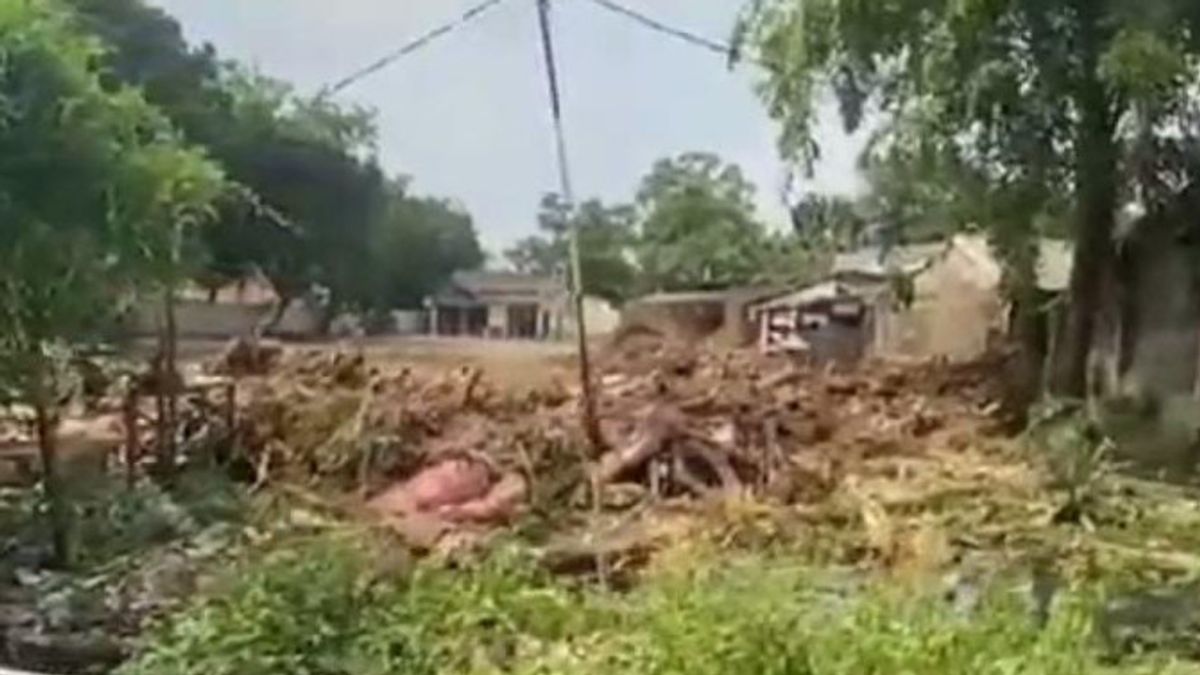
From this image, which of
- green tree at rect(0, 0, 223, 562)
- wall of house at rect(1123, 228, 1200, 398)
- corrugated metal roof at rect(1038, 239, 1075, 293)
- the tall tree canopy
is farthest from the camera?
corrugated metal roof at rect(1038, 239, 1075, 293)

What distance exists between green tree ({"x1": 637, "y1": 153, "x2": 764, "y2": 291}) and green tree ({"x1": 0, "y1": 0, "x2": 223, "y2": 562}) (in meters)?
1.46

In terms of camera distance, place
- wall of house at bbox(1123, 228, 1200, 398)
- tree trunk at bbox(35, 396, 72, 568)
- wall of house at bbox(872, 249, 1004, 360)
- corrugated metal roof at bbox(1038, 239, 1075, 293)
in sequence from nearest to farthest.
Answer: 1. tree trunk at bbox(35, 396, 72, 568)
2. wall of house at bbox(1123, 228, 1200, 398)
3. corrugated metal roof at bbox(1038, 239, 1075, 293)
4. wall of house at bbox(872, 249, 1004, 360)

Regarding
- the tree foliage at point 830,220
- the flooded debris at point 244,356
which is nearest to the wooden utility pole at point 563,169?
the flooded debris at point 244,356

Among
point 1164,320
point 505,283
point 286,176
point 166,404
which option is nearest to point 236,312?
point 166,404

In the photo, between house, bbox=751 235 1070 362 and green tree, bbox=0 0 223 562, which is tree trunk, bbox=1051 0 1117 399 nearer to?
house, bbox=751 235 1070 362

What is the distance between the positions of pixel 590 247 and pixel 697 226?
61cm

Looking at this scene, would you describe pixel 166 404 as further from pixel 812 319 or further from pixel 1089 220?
pixel 1089 220

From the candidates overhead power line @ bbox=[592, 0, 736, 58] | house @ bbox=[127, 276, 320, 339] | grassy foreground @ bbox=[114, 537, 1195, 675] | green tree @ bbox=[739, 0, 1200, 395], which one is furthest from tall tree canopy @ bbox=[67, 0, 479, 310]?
grassy foreground @ bbox=[114, 537, 1195, 675]

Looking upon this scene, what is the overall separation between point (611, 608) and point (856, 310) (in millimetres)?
4379

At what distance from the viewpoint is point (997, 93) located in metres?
6.93

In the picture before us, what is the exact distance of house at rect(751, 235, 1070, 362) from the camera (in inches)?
317

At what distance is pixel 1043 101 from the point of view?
7020mm

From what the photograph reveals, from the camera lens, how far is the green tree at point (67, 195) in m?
4.93

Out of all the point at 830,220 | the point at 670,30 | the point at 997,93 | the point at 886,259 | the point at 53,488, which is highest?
the point at 670,30
